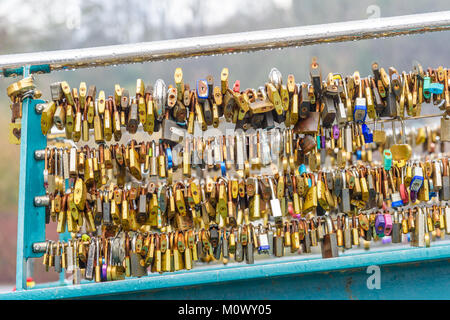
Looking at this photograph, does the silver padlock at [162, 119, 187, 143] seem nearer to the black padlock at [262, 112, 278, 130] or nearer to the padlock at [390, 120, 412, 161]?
the black padlock at [262, 112, 278, 130]

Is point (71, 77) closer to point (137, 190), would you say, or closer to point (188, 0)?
point (188, 0)

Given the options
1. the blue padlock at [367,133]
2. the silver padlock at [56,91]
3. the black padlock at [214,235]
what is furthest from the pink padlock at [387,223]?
the silver padlock at [56,91]

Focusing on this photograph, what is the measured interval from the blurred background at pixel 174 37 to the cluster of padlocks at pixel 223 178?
11.9 meters

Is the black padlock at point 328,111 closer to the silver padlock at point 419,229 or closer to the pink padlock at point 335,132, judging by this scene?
the pink padlock at point 335,132

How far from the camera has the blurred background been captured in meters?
14.4

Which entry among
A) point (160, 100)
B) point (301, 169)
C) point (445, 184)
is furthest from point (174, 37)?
point (445, 184)

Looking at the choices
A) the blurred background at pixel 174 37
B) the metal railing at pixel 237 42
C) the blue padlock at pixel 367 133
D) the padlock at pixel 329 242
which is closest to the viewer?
the metal railing at pixel 237 42

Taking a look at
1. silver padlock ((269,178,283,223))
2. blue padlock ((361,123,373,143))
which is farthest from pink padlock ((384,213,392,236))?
silver padlock ((269,178,283,223))

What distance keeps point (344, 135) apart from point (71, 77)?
1321 centimetres

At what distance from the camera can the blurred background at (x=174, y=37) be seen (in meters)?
14.4

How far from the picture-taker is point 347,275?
1.81 m

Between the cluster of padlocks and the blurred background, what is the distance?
11.9 meters

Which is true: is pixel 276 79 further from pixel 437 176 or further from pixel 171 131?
pixel 437 176
